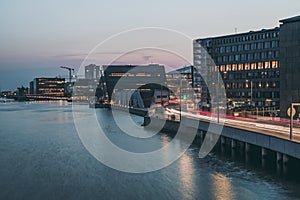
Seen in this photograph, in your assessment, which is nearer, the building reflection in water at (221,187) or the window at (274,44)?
the building reflection in water at (221,187)

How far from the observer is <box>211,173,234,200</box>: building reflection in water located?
26.0m

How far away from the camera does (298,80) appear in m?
49.6

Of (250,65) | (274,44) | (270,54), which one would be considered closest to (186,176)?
(270,54)

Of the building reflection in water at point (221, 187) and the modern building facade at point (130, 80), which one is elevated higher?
the modern building facade at point (130, 80)

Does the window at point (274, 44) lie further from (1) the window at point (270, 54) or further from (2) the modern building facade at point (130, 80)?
(2) the modern building facade at point (130, 80)

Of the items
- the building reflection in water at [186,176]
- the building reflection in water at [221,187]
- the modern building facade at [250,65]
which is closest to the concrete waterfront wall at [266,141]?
the building reflection in water at [221,187]

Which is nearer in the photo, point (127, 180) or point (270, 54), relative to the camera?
point (127, 180)

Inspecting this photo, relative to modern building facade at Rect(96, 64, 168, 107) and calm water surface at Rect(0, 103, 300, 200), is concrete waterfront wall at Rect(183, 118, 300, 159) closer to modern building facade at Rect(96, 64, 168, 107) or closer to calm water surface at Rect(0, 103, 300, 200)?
calm water surface at Rect(0, 103, 300, 200)

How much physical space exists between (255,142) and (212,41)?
78924mm

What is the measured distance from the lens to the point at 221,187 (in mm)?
28156

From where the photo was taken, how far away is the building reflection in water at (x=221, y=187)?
85.4 ft

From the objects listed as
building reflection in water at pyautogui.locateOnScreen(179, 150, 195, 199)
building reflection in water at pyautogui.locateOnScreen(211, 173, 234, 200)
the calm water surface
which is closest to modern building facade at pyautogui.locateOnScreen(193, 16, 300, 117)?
building reflection in water at pyautogui.locateOnScreen(179, 150, 195, 199)

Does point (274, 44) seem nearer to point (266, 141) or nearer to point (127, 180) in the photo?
point (266, 141)

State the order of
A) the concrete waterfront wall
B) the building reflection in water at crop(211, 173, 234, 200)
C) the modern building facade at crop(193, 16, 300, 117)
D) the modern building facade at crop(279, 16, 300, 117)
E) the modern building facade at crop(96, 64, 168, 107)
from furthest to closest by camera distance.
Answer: the modern building facade at crop(96, 64, 168, 107)
the modern building facade at crop(193, 16, 300, 117)
the modern building facade at crop(279, 16, 300, 117)
the concrete waterfront wall
the building reflection in water at crop(211, 173, 234, 200)
